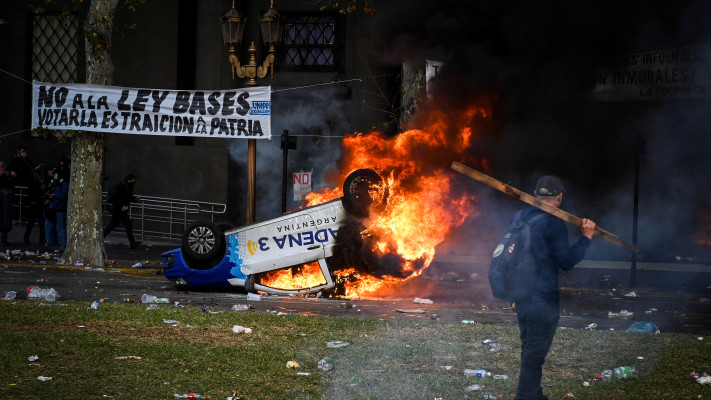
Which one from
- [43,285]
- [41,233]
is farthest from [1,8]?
[43,285]

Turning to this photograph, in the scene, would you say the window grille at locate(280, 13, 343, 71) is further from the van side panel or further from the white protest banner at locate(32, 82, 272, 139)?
the van side panel

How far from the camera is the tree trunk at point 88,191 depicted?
595 inches

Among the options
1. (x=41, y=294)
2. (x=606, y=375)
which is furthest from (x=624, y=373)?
(x=41, y=294)

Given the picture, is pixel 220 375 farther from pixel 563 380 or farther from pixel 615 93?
pixel 615 93

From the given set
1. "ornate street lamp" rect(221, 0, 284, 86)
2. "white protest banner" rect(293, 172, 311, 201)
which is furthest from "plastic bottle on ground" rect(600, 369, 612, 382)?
"white protest banner" rect(293, 172, 311, 201)

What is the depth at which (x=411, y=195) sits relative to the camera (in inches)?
459

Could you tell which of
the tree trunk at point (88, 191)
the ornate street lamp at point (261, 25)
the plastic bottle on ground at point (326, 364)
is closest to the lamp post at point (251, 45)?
the ornate street lamp at point (261, 25)

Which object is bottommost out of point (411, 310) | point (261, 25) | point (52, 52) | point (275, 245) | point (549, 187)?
point (411, 310)

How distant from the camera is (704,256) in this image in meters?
16.1

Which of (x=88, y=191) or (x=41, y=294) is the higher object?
(x=88, y=191)

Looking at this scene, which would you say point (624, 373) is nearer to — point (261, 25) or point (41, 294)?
point (41, 294)

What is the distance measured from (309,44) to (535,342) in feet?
49.8

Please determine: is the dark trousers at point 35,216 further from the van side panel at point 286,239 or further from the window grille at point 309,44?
the van side panel at point 286,239

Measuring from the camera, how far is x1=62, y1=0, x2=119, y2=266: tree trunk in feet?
49.6
